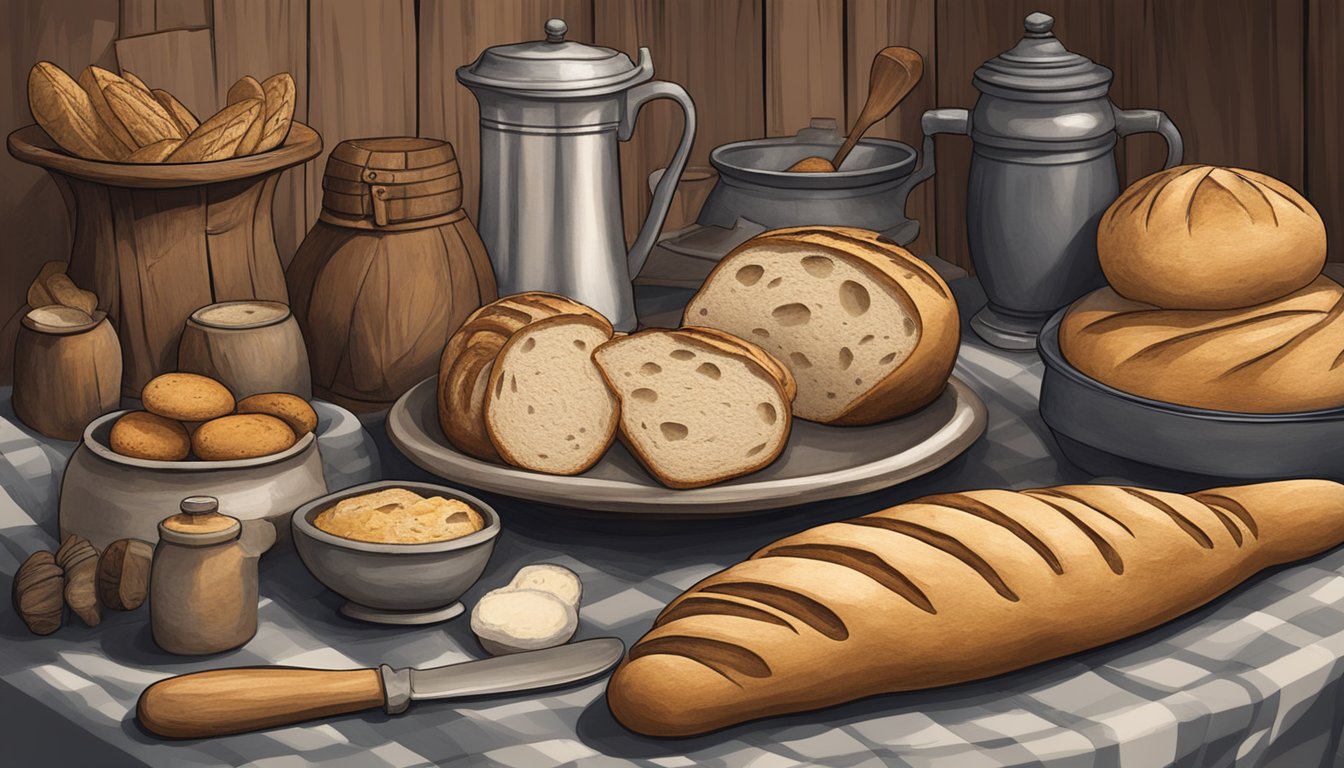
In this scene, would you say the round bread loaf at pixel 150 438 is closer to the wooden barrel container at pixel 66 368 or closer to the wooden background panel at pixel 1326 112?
the wooden barrel container at pixel 66 368

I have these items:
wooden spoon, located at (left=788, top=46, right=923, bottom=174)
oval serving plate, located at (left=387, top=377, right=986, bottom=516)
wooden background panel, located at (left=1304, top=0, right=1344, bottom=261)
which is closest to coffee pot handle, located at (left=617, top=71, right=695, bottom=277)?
wooden spoon, located at (left=788, top=46, right=923, bottom=174)

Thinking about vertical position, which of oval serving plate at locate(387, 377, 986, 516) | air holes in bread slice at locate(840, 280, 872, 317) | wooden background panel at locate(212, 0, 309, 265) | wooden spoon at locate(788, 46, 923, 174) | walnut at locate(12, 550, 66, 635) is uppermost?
wooden background panel at locate(212, 0, 309, 265)

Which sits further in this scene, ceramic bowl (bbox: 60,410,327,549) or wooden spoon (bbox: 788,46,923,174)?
wooden spoon (bbox: 788,46,923,174)

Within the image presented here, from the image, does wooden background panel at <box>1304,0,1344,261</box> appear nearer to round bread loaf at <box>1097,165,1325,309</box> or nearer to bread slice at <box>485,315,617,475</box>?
round bread loaf at <box>1097,165,1325,309</box>

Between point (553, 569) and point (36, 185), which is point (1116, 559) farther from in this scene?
point (36, 185)

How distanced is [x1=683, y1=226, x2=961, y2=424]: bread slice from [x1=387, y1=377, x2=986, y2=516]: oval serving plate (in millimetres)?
27

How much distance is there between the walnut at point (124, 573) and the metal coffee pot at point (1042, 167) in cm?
89

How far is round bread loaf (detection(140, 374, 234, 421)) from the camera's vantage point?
3.62ft

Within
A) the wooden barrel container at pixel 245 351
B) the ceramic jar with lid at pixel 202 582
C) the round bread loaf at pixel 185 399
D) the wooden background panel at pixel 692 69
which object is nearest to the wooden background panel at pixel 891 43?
the wooden background panel at pixel 692 69

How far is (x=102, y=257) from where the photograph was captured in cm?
131

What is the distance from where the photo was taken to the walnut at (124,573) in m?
1.03

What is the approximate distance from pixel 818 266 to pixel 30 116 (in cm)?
76

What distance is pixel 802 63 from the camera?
195cm

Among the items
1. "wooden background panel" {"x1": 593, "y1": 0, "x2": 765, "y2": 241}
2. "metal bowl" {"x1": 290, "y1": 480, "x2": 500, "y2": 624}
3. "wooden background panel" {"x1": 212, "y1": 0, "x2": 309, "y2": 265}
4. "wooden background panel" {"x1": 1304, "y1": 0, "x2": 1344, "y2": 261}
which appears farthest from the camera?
"wooden background panel" {"x1": 593, "y1": 0, "x2": 765, "y2": 241}
